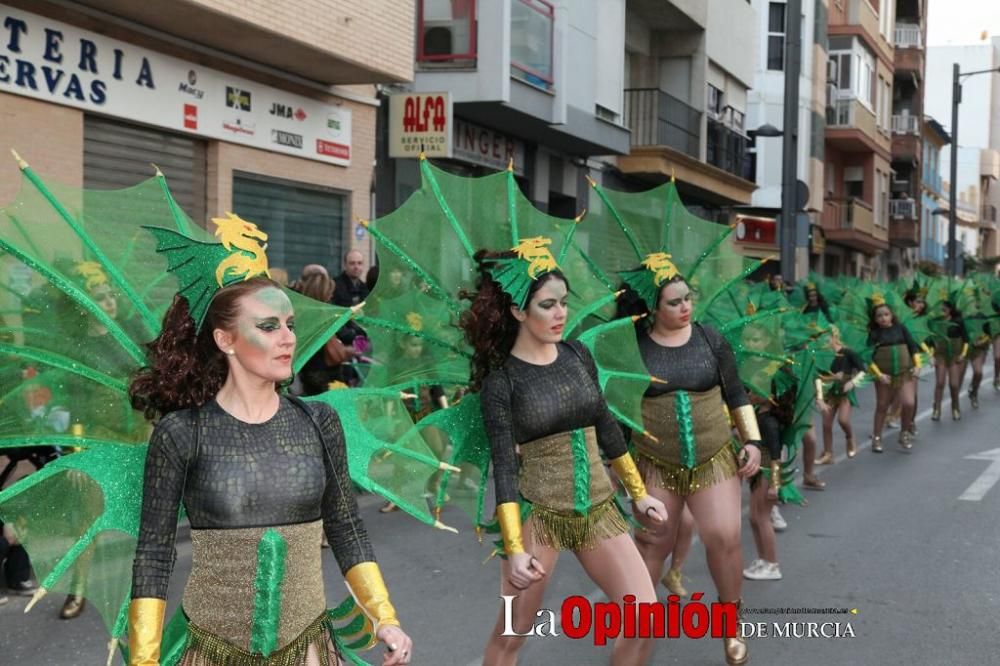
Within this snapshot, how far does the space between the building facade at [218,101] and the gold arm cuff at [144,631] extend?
857 cm

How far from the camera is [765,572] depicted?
7.75 metres

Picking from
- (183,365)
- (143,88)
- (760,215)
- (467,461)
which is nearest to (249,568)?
(183,365)

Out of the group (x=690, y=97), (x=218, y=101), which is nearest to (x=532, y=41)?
(x=218, y=101)

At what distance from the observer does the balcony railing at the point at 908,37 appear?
5341cm

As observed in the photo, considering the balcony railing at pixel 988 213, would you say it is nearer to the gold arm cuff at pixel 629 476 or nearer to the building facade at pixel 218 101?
the building facade at pixel 218 101

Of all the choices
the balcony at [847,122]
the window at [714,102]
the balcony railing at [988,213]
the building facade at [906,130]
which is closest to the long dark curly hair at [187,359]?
the window at [714,102]

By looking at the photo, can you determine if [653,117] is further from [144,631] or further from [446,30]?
[144,631]

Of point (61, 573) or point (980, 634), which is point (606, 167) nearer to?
point (980, 634)

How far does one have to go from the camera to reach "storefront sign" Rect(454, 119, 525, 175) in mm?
18538

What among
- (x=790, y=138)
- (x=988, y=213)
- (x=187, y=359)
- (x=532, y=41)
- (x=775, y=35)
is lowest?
(x=187, y=359)

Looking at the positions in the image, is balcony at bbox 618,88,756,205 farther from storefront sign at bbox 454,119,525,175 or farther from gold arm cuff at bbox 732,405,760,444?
gold arm cuff at bbox 732,405,760,444

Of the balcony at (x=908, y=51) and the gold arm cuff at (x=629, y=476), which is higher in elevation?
the balcony at (x=908, y=51)

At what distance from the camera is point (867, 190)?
4828cm

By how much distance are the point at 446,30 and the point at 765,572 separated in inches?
473
